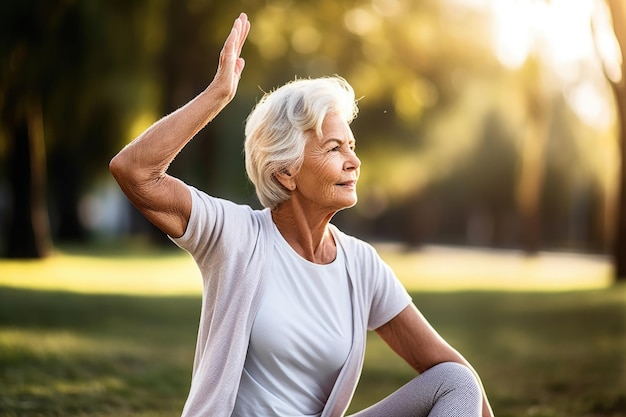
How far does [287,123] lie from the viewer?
116 inches

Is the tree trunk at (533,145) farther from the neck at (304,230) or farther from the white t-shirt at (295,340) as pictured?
the white t-shirt at (295,340)

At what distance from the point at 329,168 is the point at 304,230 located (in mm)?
213

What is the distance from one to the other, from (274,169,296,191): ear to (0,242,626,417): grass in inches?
115

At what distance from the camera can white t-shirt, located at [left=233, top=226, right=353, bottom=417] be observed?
Result: 9.31 feet

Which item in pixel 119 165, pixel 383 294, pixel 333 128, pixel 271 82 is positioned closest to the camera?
pixel 119 165

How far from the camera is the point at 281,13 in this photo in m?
20.9

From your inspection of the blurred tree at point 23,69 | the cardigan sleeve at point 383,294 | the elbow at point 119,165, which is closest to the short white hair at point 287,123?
the cardigan sleeve at point 383,294

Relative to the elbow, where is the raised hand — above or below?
above

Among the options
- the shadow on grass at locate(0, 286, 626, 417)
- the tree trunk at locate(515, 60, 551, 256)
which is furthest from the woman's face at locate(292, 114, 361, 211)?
the tree trunk at locate(515, 60, 551, 256)

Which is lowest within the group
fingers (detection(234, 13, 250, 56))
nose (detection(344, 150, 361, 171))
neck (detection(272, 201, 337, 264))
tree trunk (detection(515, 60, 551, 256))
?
tree trunk (detection(515, 60, 551, 256))

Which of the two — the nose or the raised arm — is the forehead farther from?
the raised arm

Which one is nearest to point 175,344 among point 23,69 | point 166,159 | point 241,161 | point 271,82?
point 166,159

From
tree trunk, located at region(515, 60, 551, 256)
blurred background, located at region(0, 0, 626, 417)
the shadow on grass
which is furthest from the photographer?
tree trunk, located at region(515, 60, 551, 256)

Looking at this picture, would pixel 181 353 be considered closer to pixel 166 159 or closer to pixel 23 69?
pixel 166 159
